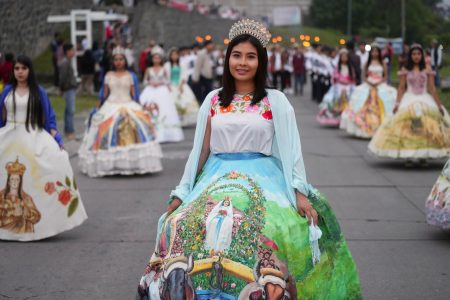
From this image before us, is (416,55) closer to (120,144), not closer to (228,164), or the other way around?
(120,144)

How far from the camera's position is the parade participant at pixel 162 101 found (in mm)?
19500

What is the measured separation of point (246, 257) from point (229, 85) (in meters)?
1.34

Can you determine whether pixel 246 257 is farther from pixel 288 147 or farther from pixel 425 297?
pixel 425 297

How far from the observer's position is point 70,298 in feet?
24.0

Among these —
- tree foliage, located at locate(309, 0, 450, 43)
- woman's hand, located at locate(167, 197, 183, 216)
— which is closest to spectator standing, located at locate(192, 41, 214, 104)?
woman's hand, located at locate(167, 197, 183, 216)

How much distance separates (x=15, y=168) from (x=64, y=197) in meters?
0.57

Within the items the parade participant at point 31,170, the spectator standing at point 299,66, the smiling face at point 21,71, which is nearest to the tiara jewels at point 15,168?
the parade participant at point 31,170

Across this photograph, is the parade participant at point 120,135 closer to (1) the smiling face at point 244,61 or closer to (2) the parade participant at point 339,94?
(1) the smiling face at point 244,61

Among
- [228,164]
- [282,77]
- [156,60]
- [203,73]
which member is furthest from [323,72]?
[228,164]

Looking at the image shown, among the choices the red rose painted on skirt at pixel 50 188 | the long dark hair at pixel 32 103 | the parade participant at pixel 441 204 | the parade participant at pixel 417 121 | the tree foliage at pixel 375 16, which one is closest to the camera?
the parade participant at pixel 441 204

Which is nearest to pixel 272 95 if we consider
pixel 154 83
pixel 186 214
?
pixel 186 214

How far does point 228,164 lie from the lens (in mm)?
5973

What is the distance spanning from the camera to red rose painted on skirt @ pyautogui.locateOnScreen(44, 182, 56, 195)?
9.78 m

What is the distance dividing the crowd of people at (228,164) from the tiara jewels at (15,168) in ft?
0.03
